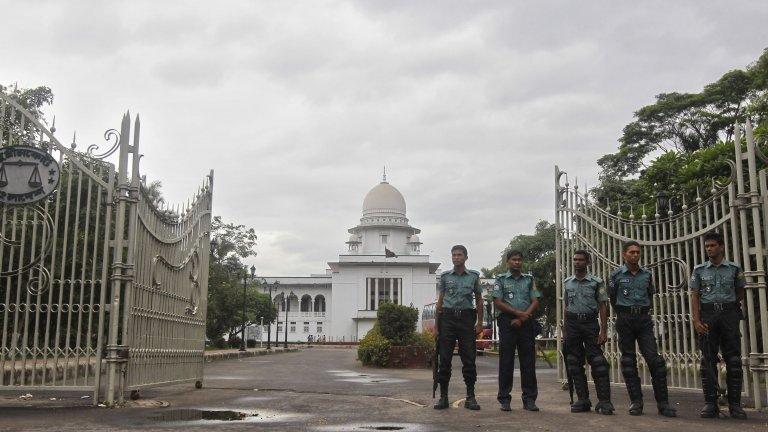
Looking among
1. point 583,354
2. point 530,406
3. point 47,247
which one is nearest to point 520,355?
point 530,406

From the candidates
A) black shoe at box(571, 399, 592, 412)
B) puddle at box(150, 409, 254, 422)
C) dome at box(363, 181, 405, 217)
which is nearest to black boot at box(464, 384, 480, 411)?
black shoe at box(571, 399, 592, 412)

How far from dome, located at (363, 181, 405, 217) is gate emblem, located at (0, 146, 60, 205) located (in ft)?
195

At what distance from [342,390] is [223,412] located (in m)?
3.16

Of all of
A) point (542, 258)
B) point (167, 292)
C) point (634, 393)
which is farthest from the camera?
point (542, 258)

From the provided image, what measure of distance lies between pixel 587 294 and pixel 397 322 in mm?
11459

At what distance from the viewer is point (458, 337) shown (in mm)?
7156

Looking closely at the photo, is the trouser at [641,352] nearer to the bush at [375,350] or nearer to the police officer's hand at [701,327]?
the police officer's hand at [701,327]

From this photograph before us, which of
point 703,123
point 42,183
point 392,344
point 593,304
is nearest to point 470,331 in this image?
point 593,304

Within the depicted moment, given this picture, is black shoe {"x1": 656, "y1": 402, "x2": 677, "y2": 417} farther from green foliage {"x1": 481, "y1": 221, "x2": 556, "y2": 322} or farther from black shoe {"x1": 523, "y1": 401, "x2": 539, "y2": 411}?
green foliage {"x1": 481, "y1": 221, "x2": 556, "y2": 322}

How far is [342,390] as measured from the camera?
9.84 metres

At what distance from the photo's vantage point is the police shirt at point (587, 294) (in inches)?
276

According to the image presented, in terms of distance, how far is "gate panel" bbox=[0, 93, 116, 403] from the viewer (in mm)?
7367

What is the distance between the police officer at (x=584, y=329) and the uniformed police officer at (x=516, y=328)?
0.36 m

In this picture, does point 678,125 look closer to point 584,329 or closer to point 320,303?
point 584,329
